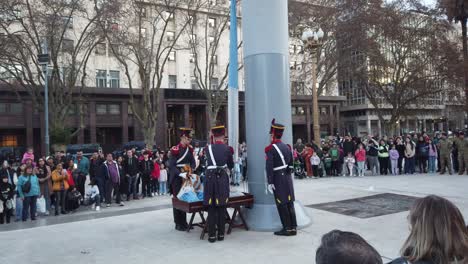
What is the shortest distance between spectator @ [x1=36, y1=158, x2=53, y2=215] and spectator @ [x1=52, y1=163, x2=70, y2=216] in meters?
0.22

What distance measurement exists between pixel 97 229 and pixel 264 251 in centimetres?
415

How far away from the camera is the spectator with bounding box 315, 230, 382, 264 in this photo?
5.61 feet

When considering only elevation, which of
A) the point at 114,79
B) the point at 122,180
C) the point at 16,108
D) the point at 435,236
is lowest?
the point at 122,180

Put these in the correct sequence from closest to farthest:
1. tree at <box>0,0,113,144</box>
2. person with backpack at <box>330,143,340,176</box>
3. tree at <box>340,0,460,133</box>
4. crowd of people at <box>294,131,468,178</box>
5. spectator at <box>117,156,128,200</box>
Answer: spectator at <box>117,156,128,200</box> → crowd of people at <box>294,131,468,178</box> → person with backpack at <box>330,143,340,176</box> → tree at <box>0,0,113,144</box> → tree at <box>340,0,460,133</box>

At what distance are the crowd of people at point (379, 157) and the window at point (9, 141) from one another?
33.2 meters

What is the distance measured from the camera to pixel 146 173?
14.1 m

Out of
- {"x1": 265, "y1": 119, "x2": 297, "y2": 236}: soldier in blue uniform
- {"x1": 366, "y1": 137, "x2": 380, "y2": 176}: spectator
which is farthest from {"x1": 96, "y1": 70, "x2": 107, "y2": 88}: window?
{"x1": 265, "y1": 119, "x2": 297, "y2": 236}: soldier in blue uniform

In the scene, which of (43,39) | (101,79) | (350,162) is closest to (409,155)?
(350,162)

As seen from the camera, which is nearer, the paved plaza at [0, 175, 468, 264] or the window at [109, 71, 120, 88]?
the paved plaza at [0, 175, 468, 264]

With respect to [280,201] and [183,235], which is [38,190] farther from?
[280,201]

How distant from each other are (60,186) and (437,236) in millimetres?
11199

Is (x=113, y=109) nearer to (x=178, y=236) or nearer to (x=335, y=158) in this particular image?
(x=335, y=158)

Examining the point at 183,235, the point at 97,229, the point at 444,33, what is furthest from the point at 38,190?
the point at 444,33

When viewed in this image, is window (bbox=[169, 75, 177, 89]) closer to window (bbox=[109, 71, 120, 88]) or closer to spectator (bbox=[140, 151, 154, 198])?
window (bbox=[109, 71, 120, 88])
